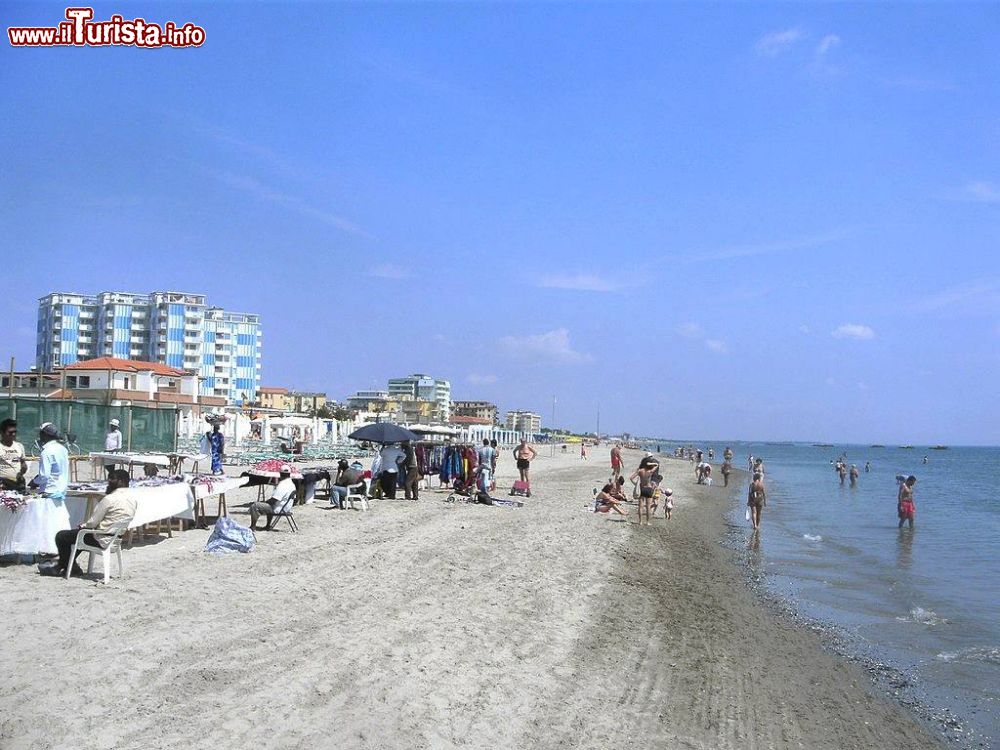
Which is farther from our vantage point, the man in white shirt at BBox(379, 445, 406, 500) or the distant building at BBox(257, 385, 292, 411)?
the distant building at BBox(257, 385, 292, 411)

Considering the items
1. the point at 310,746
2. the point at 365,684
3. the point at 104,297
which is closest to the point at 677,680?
the point at 365,684

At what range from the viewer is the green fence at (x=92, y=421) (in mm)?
21859

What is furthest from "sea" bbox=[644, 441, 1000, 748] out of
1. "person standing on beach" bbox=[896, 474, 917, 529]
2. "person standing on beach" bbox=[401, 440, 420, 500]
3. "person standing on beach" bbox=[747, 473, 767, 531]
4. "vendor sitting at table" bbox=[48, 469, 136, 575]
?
"vendor sitting at table" bbox=[48, 469, 136, 575]

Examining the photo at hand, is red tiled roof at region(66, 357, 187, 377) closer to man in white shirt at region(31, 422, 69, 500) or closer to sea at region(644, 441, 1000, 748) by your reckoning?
sea at region(644, 441, 1000, 748)

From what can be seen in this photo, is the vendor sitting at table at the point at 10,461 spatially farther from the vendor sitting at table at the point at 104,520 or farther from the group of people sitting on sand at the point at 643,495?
the group of people sitting on sand at the point at 643,495

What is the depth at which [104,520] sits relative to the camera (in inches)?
336

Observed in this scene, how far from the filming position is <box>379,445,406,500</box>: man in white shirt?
63.1 ft

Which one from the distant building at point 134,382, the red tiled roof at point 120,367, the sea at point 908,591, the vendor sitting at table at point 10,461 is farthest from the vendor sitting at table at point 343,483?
the red tiled roof at point 120,367

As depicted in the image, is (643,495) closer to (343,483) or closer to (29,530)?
(343,483)

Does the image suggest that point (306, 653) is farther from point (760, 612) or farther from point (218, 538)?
point (760, 612)

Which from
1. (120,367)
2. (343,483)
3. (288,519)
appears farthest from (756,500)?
(120,367)

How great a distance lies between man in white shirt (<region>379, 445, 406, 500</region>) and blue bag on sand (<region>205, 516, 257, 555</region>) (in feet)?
27.3

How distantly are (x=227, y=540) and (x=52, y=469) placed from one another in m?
2.55

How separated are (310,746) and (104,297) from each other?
122m
